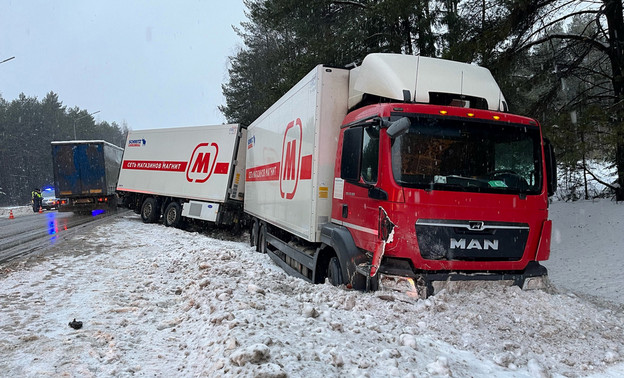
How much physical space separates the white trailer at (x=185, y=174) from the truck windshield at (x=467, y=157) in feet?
33.1

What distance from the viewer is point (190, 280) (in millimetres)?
A: 6594

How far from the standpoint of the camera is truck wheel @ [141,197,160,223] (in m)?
18.1

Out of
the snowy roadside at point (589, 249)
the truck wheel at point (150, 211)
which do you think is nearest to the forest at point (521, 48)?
the snowy roadside at point (589, 249)

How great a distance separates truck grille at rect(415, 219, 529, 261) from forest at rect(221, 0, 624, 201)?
4779mm

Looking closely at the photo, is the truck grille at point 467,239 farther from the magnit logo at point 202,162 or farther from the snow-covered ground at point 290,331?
the magnit logo at point 202,162

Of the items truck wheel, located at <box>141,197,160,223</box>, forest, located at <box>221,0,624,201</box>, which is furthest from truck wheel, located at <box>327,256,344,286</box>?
truck wheel, located at <box>141,197,160,223</box>

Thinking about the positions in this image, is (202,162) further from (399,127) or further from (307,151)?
(399,127)

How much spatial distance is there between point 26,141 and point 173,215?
5752 cm

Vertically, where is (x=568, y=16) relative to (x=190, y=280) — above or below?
above

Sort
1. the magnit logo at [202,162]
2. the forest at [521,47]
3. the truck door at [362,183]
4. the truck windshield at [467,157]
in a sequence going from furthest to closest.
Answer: the magnit logo at [202,162], the forest at [521,47], the truck door at [362,183], the truck windshield at [467,157]

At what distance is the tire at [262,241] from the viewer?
10627 millimetres

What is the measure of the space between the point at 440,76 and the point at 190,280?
182 inches

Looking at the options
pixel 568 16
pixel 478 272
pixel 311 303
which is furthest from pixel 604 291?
pixel 568 16

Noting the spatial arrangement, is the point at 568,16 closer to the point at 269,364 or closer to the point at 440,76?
the point at 440,76
